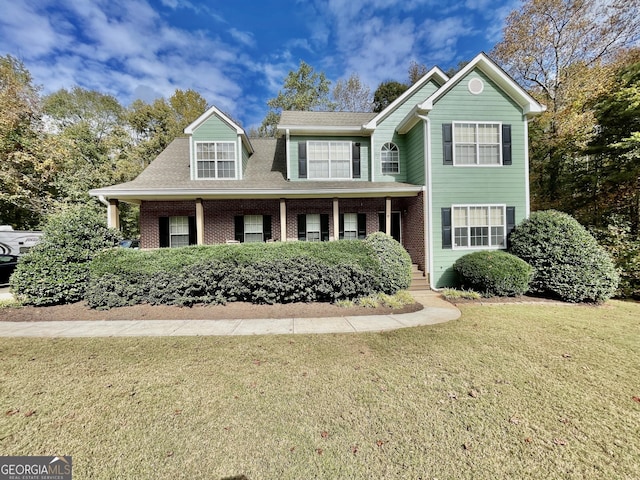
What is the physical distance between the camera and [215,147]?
1183 cm

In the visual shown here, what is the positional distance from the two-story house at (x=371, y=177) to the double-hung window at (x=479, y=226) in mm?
38

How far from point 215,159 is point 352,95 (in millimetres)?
18625

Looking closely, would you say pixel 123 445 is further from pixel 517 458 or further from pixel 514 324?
pixel 514 324

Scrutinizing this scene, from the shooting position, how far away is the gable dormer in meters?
11.7

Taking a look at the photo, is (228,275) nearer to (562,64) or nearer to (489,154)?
(489,154)

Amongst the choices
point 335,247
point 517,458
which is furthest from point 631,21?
point 517,458

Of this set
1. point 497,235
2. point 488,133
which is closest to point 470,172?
point 488,133

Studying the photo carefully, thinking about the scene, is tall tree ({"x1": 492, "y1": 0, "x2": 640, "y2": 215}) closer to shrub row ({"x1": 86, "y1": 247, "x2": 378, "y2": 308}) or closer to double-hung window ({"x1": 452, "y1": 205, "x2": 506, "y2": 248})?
double-hung window ({"x1": 452, "y1": 205, "x2": 506, "y2": 248})

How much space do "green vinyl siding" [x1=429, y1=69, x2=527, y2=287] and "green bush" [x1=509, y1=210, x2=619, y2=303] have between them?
5.51 ft

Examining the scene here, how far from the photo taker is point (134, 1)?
9734mm

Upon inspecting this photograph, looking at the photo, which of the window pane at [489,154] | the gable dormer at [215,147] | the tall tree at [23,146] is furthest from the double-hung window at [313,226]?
the tall tree at [23,146]

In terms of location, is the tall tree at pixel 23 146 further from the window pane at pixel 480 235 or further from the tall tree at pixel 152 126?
the window pane at pixel 480 235

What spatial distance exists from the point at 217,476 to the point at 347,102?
28.0 m

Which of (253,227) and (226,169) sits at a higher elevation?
(226,169)
